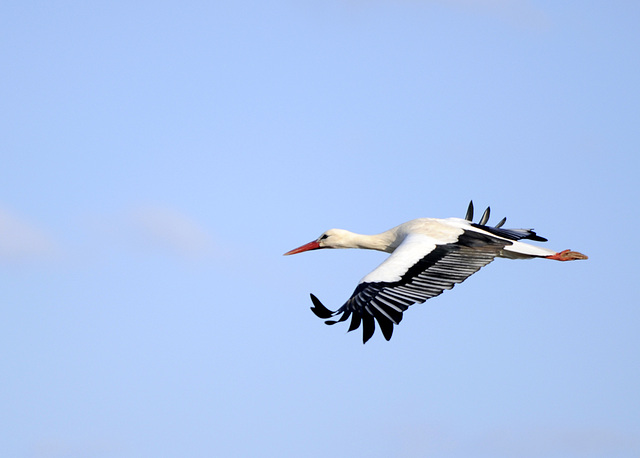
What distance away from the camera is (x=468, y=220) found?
781 inches

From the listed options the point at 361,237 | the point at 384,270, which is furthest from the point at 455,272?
the point at 361,237

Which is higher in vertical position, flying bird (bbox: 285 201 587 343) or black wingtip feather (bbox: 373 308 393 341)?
flying bird (bbox: 285 201 587 343)

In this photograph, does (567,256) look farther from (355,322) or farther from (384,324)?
(355,322)

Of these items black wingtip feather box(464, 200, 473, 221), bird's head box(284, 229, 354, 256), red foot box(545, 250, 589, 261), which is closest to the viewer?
red foot box(545, 250, 589, 261)

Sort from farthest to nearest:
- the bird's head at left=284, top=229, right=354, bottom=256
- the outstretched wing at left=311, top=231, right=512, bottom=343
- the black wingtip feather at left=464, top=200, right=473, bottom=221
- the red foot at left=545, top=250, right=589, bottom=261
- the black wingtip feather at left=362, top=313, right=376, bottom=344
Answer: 1. the black wingtip feather at left=464, top=200, right=473, bottom=221
2. the bird's head at left=284, top=229, right=354, bottom=256
3. the red foot at left=545, top=250, right=589, bottom=261
4. the outstretched wing at left=311, top=231, right=512, bottom=343
5. the black wingtip feather at left=362, top=313, right=376, bottom=344

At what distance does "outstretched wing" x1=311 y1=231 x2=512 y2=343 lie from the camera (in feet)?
46.0

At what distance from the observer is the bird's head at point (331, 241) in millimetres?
19406

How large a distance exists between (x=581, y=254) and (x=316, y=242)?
5.05 meters

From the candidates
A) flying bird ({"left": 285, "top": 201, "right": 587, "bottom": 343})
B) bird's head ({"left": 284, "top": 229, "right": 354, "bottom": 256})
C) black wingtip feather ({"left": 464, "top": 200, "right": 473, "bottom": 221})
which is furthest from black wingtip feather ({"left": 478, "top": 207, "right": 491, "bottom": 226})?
bird's head ({"left": 284, "top": 229, "right": 354, "bottom": 256})

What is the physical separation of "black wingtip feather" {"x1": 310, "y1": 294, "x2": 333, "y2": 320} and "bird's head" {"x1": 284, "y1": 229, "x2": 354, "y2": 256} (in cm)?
529

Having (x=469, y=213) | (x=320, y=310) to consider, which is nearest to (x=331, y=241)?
(x=469, y=213)

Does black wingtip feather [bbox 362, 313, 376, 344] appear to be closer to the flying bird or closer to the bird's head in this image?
the flying bird

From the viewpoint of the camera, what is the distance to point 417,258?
15812mm

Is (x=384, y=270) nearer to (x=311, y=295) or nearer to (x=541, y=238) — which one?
(x=311, y=295)
